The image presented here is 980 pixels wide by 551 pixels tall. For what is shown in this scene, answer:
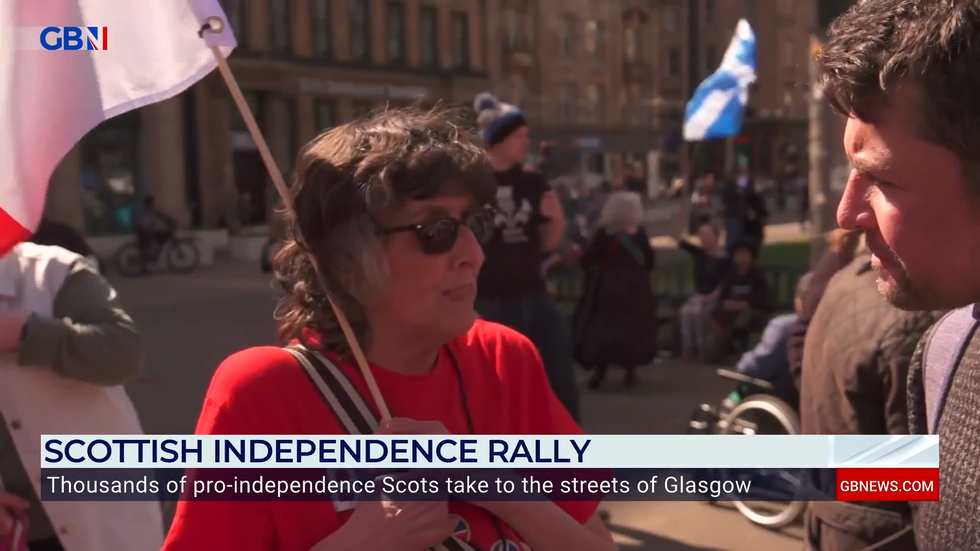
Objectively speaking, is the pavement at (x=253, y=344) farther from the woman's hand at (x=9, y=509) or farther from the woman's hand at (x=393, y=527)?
the woman's hand at (x=393, y=527)

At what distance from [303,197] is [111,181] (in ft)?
87.2

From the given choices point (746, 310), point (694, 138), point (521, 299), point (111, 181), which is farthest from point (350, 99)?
point (521, 299)

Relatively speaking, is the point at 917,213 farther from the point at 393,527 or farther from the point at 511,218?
the point at 511,218

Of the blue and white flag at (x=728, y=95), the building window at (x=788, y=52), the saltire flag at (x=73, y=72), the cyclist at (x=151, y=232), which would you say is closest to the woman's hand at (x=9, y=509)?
the saltire flag at (x=73, y=72)

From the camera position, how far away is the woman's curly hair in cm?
196

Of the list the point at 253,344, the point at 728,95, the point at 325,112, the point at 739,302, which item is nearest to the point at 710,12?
the point at 325,112

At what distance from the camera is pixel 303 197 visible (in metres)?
2.01

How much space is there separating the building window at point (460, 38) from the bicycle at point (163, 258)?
768 inches

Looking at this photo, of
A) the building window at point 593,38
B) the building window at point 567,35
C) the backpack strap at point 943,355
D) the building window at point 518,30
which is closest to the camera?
the backpack strap at point 943,355

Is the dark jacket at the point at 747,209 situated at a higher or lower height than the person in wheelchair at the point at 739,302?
lower

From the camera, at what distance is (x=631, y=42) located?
5100 cm

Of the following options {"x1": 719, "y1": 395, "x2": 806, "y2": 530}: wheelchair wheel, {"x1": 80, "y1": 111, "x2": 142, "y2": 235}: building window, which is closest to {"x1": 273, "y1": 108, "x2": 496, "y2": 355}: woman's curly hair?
{"x1": 719, "y1": 395, "x2": 806, "y2": 530}: wheelchair wheel

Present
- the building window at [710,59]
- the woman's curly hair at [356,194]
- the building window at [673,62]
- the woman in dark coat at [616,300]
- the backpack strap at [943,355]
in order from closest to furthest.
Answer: the backpack strap at [943,355]
the woman's curly hair at [356,194]
the woman in dark coat at [616,300]
the building window at [710,59]
the building window at [673,62]

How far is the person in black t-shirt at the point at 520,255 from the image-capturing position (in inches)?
201
